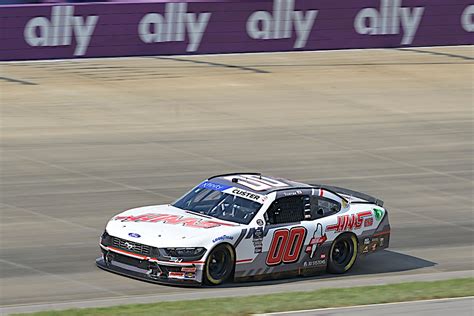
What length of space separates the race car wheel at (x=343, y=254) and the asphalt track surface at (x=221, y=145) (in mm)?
164

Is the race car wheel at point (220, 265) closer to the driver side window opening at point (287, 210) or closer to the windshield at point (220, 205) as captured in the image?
the windshield at point (220, 205)

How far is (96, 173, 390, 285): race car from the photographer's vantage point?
1309cm

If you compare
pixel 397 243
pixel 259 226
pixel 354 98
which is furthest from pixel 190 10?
pixel 259 226

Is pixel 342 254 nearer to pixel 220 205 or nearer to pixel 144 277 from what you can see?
pixel 220 205

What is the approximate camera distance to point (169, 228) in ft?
43.9

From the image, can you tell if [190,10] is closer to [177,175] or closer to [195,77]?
[195,77]

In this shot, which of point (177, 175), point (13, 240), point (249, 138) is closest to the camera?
point (13, 240)

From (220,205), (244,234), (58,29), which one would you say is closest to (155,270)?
(244,234)

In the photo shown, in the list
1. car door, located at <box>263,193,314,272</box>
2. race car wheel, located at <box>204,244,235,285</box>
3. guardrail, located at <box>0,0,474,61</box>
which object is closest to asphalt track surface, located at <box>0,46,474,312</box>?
race car wheel, located at <box>204,244,235,285</box>

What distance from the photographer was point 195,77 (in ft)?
93.1

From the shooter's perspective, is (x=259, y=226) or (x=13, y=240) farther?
(x=13, y=240)

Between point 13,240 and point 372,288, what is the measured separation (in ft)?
17.6

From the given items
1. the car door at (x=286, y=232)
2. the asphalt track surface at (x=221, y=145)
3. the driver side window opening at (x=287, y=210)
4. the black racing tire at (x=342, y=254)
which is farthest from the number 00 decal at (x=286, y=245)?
the black racing tire at (x=342, y=254)

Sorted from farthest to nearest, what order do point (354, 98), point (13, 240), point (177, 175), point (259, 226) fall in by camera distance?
point (354, 98)
point (177, 175)
point (13, 240)
point (259, 226)
